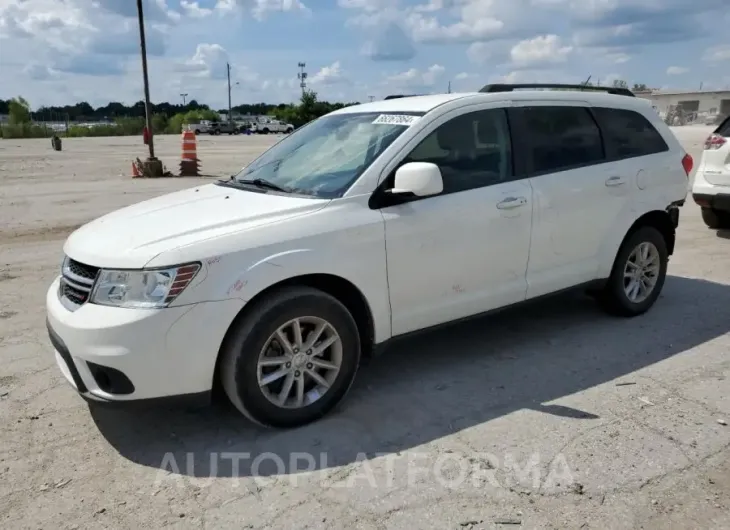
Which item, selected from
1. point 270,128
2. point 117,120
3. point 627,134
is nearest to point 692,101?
point 270,128

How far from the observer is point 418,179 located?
149 inches

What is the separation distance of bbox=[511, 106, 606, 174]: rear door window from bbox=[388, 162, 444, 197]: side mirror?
43.8 inches

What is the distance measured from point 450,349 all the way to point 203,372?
209cm

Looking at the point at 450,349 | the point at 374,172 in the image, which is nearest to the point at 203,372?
the point at 374,172

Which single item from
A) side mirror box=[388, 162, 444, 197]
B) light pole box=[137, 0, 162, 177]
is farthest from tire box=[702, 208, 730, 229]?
light pole box=[137, 0, 162, 177]

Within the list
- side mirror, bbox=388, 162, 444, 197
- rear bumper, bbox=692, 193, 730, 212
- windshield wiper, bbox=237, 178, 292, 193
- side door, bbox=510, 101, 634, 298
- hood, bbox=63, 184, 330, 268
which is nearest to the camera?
hood, bbox=63, 184, 330, 268

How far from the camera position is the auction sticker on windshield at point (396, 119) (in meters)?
4.22

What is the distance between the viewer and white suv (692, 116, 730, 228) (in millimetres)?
8156

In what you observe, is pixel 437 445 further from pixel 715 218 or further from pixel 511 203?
pixel 715 218

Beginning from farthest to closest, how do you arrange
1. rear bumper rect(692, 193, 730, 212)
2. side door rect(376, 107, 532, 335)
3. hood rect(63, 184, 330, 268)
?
rear bumper rect(692, 193, 730, 212) < side door rect(376, 107, 532, 335) < hood rect(63, 184, 330, 268)

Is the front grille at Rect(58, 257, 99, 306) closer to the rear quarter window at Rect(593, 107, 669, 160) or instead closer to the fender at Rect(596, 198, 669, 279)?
the fender at Rect(596, 198, 669, 279)

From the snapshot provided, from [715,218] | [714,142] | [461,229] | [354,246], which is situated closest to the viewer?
[354,246]

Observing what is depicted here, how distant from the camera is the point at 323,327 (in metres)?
3.69

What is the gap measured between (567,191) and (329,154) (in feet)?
5.74
